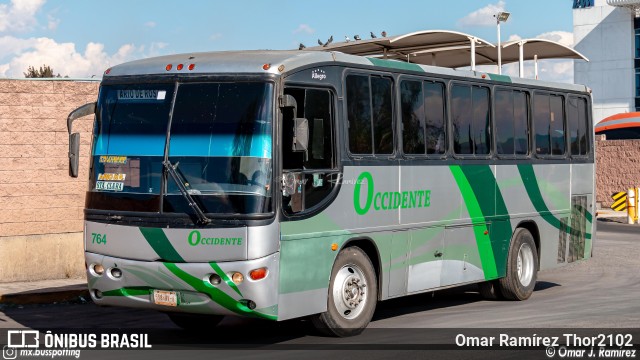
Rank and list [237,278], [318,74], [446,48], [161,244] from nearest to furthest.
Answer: [237,278]
[161,244]
[318,74]
[446,48]

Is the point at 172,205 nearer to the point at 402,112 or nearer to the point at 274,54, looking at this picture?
the point at 274,54

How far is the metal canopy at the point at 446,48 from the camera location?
1830 cm

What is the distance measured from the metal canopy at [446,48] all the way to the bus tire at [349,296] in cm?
617

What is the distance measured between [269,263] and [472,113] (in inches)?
205

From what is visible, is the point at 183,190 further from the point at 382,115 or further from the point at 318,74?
the point at 382,115

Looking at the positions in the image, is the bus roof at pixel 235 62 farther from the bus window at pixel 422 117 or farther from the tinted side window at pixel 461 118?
the tinted side window at pixel 461 118

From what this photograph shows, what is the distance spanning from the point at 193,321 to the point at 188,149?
8.90 feet

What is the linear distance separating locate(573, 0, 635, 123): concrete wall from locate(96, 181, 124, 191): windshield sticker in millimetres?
66463

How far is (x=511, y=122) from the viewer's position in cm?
1556

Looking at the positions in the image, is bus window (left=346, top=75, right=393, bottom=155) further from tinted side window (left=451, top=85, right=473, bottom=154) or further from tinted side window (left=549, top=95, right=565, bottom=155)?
tinted side window (left=549, top=95, right=565, bottom=155)

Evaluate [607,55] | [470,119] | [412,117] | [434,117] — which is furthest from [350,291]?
[607,55]

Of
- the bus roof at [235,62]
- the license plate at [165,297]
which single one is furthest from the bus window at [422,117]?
the license plate at [165,297]

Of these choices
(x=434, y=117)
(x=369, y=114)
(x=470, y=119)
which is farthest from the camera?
(x=470, y=119)

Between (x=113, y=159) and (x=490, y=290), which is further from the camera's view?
(x=490, y=290)
